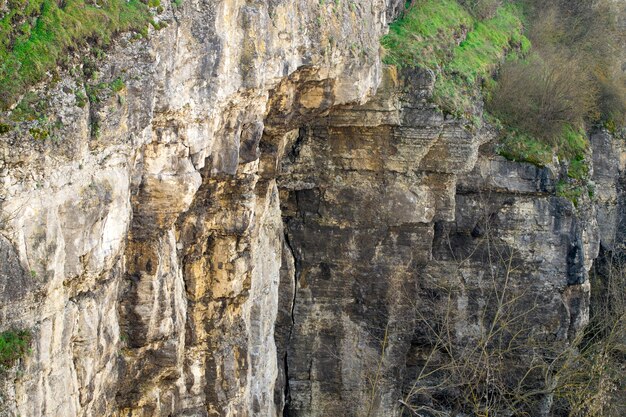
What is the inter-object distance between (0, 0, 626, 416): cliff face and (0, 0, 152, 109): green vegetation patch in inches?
8.1

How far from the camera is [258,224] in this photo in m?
12.8

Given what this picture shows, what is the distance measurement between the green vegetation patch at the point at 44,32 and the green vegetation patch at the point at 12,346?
1.71 meters

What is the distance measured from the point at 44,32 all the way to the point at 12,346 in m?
2.44

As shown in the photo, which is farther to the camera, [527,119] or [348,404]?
[527,119]

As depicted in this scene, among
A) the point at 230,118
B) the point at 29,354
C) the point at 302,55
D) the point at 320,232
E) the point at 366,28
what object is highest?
the point at 366,28

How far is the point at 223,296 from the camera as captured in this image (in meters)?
11.9

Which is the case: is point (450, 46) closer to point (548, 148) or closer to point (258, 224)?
point (548, 148)

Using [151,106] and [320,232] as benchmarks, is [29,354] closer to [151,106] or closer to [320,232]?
[151,106]

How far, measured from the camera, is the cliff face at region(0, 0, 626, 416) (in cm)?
699

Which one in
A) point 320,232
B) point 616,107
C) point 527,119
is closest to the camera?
point 320,232

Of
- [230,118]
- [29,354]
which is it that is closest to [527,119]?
[230,118]

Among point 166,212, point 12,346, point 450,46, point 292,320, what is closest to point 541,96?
point 450,46

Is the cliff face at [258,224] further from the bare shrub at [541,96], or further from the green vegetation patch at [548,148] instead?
the bare shrub at [541,96]

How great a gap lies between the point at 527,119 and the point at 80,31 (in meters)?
12.9
